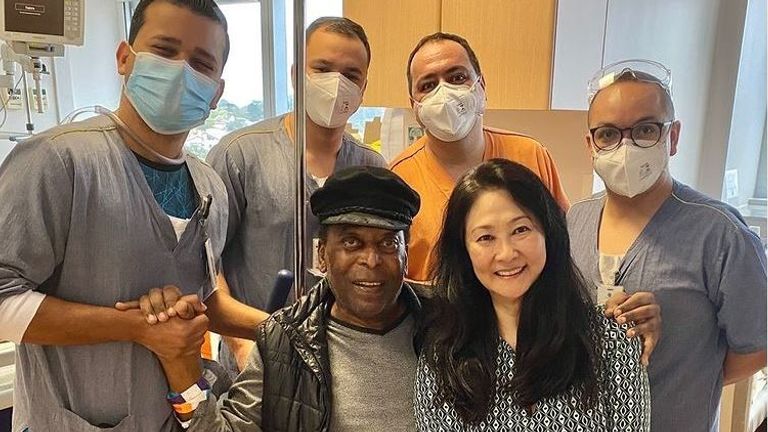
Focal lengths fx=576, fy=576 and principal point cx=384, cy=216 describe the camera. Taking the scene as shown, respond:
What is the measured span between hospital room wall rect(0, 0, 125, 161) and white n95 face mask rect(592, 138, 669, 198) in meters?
0.96

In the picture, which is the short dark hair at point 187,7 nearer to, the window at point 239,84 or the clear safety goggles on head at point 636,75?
the window at point 239,84

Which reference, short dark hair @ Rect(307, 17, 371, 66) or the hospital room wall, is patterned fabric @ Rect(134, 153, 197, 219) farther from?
short dark hair @ Rect(307, 17, 371, 66)

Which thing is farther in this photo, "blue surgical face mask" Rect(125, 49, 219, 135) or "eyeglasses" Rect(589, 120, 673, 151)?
"eyeglasses" Rect(589, 120, 673, 151)

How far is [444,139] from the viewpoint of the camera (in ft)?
4.71

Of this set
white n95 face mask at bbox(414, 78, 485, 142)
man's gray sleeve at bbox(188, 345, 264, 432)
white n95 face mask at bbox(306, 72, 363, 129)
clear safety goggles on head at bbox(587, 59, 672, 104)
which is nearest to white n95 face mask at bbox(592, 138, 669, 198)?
clear safety goggles on head at bbox(587, 59, 672, 104)

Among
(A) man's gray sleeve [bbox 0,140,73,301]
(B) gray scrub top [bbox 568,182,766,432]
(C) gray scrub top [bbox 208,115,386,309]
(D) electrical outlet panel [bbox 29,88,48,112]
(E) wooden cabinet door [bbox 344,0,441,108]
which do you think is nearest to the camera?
(A) man's gray sleeve [bbox 0,140,73,301]

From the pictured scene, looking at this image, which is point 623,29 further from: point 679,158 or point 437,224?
point 437,224

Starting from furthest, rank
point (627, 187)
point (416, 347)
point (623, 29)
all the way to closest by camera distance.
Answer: point (623, 29)
point (627, 187)
point (416, 347)

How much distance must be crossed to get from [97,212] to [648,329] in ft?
3.14

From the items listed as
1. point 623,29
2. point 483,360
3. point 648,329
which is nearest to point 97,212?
point 483,360

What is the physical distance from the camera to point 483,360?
988mm

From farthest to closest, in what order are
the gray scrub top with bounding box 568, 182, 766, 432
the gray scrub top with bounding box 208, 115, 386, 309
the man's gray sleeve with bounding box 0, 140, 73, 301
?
the gray scrub top with bounding box 208, 115, 386, 309, the gray scrub top with bounding box 568, 182, 766, 432, the man's gray sleeve with bounding box 0, 140, 73, 301

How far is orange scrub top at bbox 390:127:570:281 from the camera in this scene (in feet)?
4.47

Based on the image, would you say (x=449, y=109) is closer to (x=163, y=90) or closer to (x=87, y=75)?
(x=163, y=90)
